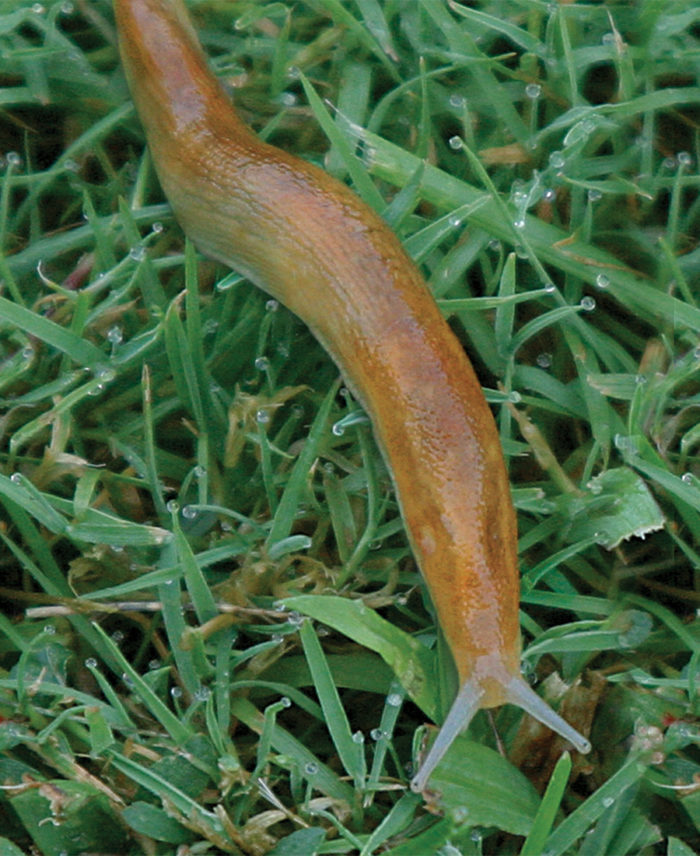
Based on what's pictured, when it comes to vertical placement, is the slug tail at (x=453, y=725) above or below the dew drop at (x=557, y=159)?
below

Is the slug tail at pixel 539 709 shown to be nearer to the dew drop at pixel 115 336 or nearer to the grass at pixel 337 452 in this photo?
the grass at pixel 337 452

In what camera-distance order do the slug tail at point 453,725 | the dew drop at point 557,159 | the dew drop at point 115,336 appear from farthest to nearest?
the dew drop at point 557,159 → the dew drop at point 115,336 → the slug tail at point 453,725

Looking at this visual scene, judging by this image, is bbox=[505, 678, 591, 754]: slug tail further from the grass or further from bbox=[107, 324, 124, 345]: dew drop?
bbox=[107, 324, 124, 345]: dew drop

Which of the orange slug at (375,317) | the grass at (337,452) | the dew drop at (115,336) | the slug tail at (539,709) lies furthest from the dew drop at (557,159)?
the slug tail at (539,709)

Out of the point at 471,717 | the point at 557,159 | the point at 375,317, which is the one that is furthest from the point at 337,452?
the point at 557,159

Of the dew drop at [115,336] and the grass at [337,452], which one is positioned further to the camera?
the dew drop at [115,336]

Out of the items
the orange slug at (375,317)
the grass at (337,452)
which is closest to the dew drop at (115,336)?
the grass at (337,452)

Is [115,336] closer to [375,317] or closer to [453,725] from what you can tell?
[375,317]

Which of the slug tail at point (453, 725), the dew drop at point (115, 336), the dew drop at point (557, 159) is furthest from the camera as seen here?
the dew drop at point (557, 159)
